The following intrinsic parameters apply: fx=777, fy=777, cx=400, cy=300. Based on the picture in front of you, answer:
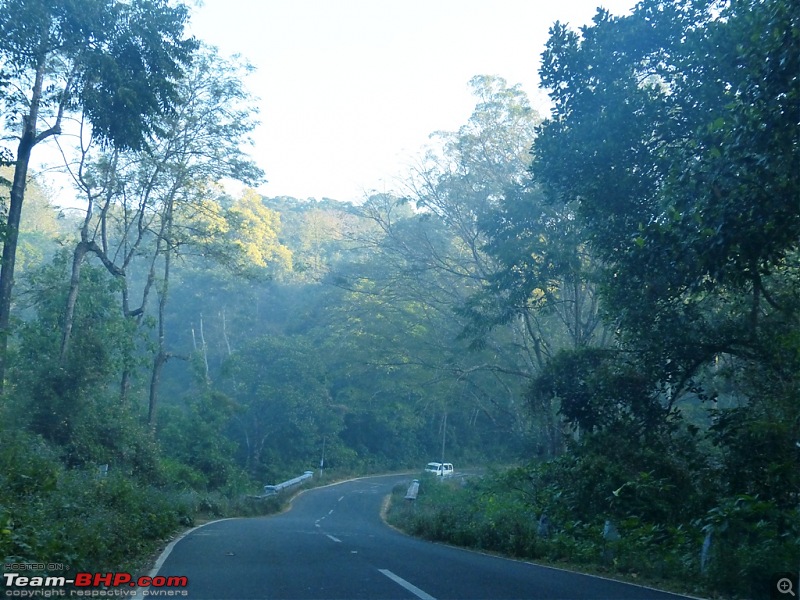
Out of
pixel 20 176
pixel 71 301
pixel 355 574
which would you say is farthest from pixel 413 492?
pixel 355 574

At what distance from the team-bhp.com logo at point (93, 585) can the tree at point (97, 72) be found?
10.6m

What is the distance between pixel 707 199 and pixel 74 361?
61.0ft

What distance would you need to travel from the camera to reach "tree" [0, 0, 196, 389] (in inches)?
701

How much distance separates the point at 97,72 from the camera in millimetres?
18641

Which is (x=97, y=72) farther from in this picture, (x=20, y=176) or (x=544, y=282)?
(x=544, y=282)

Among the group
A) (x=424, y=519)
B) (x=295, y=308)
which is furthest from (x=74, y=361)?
(x=295, y=308)

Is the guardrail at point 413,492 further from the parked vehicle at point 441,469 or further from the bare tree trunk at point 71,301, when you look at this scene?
the bare tree trunk at point 71,301

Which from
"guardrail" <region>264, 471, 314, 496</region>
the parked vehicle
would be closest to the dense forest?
"guardrail" <region>264, 471, 314, 496</region>

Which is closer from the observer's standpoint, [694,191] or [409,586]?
[409,586]

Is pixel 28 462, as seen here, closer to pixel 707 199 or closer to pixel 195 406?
pixel 707 199

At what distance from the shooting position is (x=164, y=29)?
1933cm

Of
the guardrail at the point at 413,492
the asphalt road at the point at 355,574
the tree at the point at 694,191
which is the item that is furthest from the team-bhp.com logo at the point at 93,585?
the guardrail at the point at 413,492

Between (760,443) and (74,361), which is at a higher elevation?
(74,361)

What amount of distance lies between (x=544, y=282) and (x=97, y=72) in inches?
567
